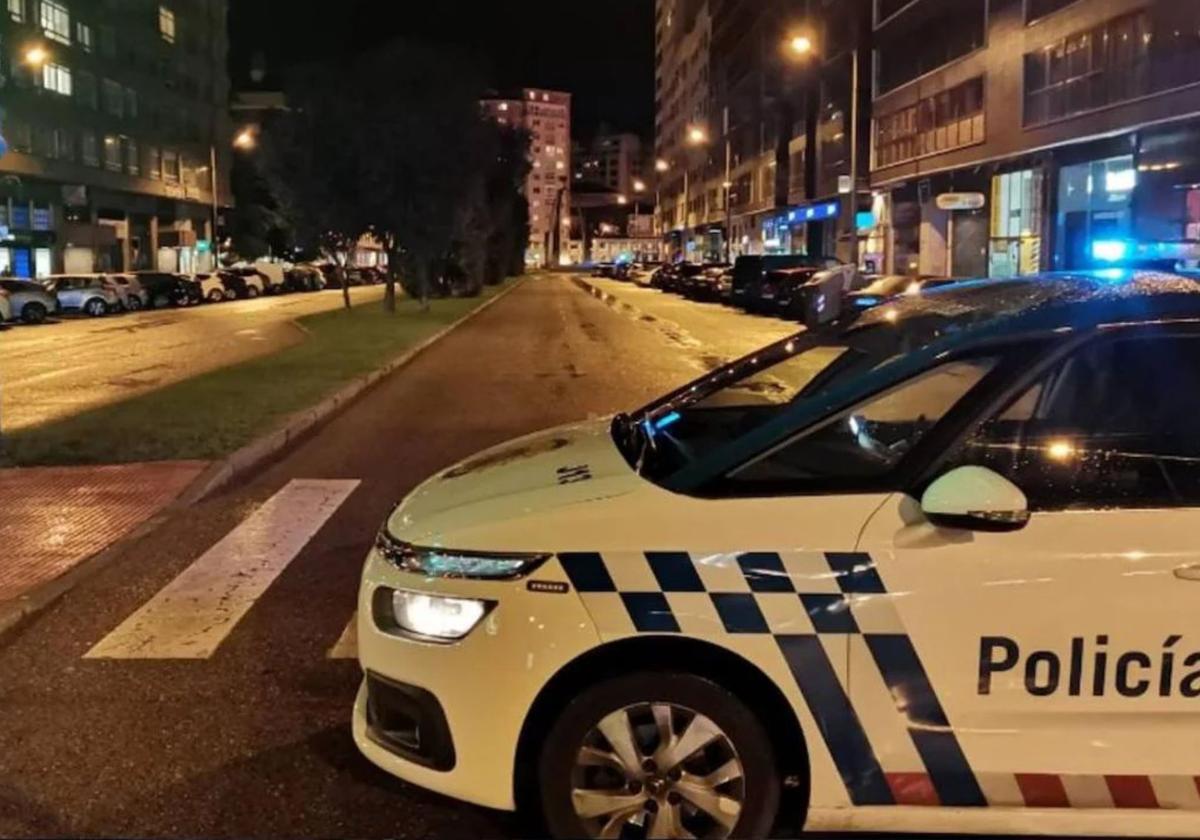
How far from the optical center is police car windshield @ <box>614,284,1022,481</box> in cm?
416

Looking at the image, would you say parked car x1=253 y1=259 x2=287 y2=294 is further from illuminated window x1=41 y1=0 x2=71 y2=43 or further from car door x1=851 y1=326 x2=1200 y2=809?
car door x1=851 y1=326 x2=1200 y2=809

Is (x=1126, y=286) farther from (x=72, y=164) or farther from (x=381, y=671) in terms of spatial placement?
(x=72, y=164)

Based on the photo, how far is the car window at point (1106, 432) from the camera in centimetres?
367

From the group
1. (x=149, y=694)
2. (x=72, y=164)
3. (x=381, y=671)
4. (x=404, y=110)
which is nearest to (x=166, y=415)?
(x=149, y=694)

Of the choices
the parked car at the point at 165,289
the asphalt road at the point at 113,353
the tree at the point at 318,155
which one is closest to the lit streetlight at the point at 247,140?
the tree at the point at 318,155

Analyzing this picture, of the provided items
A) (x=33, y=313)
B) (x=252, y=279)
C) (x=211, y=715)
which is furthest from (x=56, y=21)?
(x=211, y=715)

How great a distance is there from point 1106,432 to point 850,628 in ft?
3.83

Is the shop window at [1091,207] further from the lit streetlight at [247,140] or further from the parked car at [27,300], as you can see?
the parked car at [27,300]

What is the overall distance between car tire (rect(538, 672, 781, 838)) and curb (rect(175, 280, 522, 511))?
6363mm

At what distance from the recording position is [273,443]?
12359 millimetres

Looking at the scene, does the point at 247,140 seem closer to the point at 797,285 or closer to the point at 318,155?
the point at 318,155

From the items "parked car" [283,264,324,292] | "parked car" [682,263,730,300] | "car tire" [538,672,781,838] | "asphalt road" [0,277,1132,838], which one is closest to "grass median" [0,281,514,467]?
"asphalt road" [0,277,1132,838]

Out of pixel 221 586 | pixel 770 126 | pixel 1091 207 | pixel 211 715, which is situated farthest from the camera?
pixel 770 126

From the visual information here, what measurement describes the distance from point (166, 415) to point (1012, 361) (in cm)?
1189
